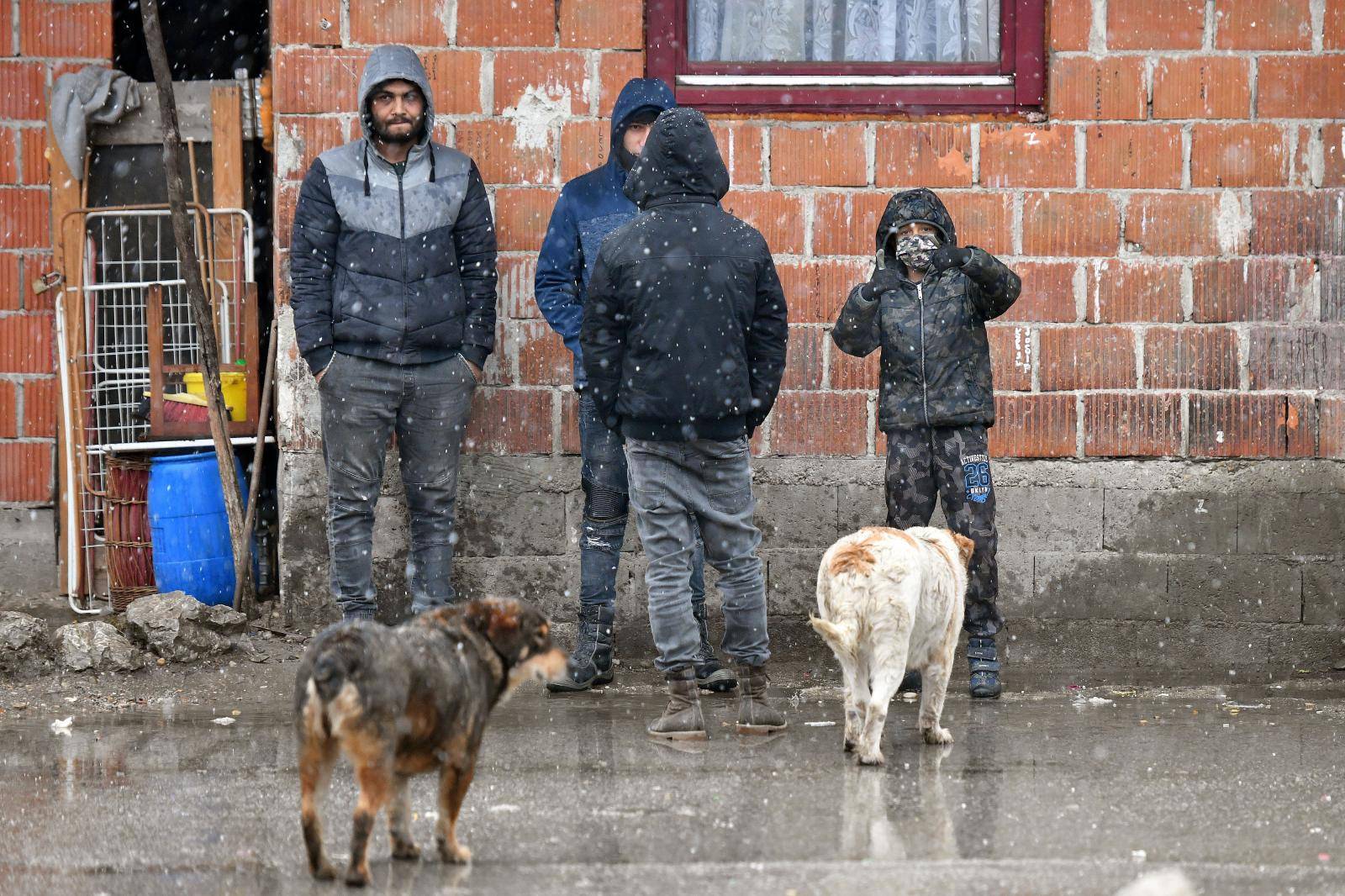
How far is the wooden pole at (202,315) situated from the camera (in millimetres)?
7898

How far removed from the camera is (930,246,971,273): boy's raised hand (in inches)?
271

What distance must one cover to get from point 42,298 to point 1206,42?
6.12 m

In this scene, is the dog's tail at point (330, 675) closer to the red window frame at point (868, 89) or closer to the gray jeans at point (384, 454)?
the gray jeans at point (384, 454)

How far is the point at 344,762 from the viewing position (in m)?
5.59

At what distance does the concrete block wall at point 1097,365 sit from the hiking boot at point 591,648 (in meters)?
0.64

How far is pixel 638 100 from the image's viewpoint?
6.99m

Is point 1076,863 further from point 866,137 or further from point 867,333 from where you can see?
point 866,137

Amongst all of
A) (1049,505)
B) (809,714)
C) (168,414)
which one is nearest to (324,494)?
(168,414)

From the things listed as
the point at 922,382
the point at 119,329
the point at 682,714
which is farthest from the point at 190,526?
the point at 922,382

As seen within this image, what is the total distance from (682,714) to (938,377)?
6.45 ft

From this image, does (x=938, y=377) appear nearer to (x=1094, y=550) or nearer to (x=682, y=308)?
(x=1094, y=550)

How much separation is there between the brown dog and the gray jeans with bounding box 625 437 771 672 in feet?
5.02

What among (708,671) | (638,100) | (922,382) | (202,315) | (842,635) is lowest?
(708,671)

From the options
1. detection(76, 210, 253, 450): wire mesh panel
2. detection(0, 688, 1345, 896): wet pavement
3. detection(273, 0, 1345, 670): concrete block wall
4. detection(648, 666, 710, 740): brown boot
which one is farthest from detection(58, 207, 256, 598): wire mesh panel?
detection(648, 666, 710, 740): brown boot
